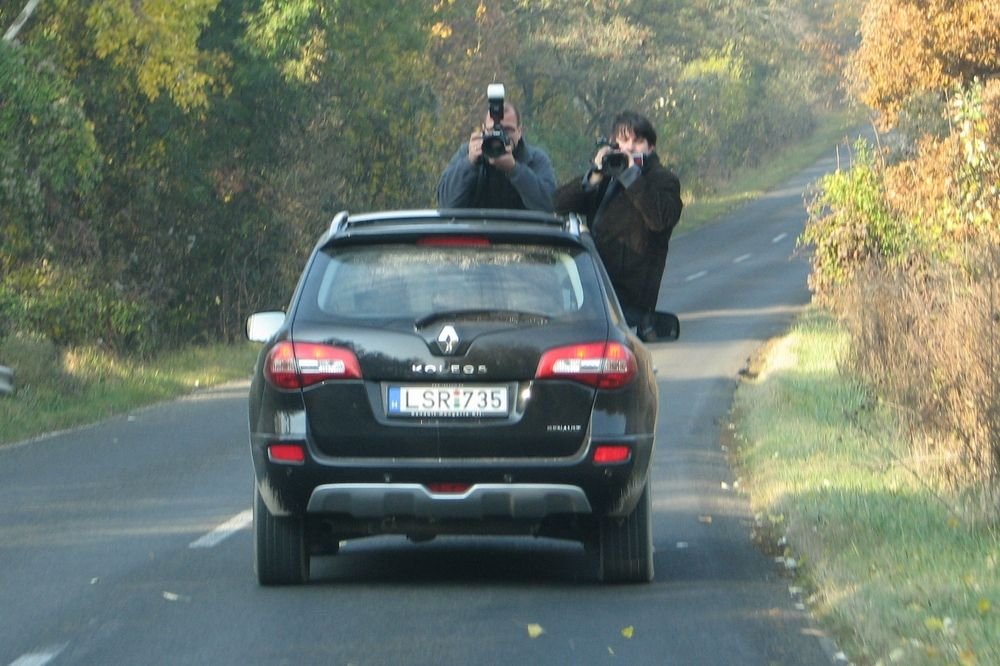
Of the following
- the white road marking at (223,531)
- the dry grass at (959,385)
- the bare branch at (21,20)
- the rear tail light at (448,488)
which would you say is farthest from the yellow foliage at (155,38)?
the rear tail light at (448,488)

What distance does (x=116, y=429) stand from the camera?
56.0 ft

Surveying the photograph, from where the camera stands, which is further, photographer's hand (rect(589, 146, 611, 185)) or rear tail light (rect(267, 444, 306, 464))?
photographer's hand (rect(589, 146, 611, 185))

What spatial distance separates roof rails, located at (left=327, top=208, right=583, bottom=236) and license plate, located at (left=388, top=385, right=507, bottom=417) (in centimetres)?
84

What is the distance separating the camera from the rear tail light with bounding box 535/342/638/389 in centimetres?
812

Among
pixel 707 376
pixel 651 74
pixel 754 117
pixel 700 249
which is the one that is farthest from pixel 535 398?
pixel 754 117

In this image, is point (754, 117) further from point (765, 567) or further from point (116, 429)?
point (765, 567)

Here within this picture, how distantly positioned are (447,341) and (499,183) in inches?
107

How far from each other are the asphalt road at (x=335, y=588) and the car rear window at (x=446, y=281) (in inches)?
48.8

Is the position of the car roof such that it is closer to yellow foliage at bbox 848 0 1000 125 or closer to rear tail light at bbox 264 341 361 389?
rear tail light at bbox 264 341 361 389

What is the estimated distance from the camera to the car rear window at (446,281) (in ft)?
27.0

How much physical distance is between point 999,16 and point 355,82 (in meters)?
11.6

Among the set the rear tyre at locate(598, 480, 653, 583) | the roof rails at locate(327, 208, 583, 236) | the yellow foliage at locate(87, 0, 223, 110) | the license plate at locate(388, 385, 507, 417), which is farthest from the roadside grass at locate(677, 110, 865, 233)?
the license plate at locate(388, 385, 507, 417)

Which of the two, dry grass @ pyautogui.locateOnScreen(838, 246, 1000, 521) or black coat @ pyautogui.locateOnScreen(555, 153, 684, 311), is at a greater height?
black coat @ pyautogui.locateOnScreen(555, 153, 684, 311)

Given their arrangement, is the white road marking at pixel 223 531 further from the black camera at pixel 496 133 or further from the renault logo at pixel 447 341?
the renault logo at pixel 447 341
